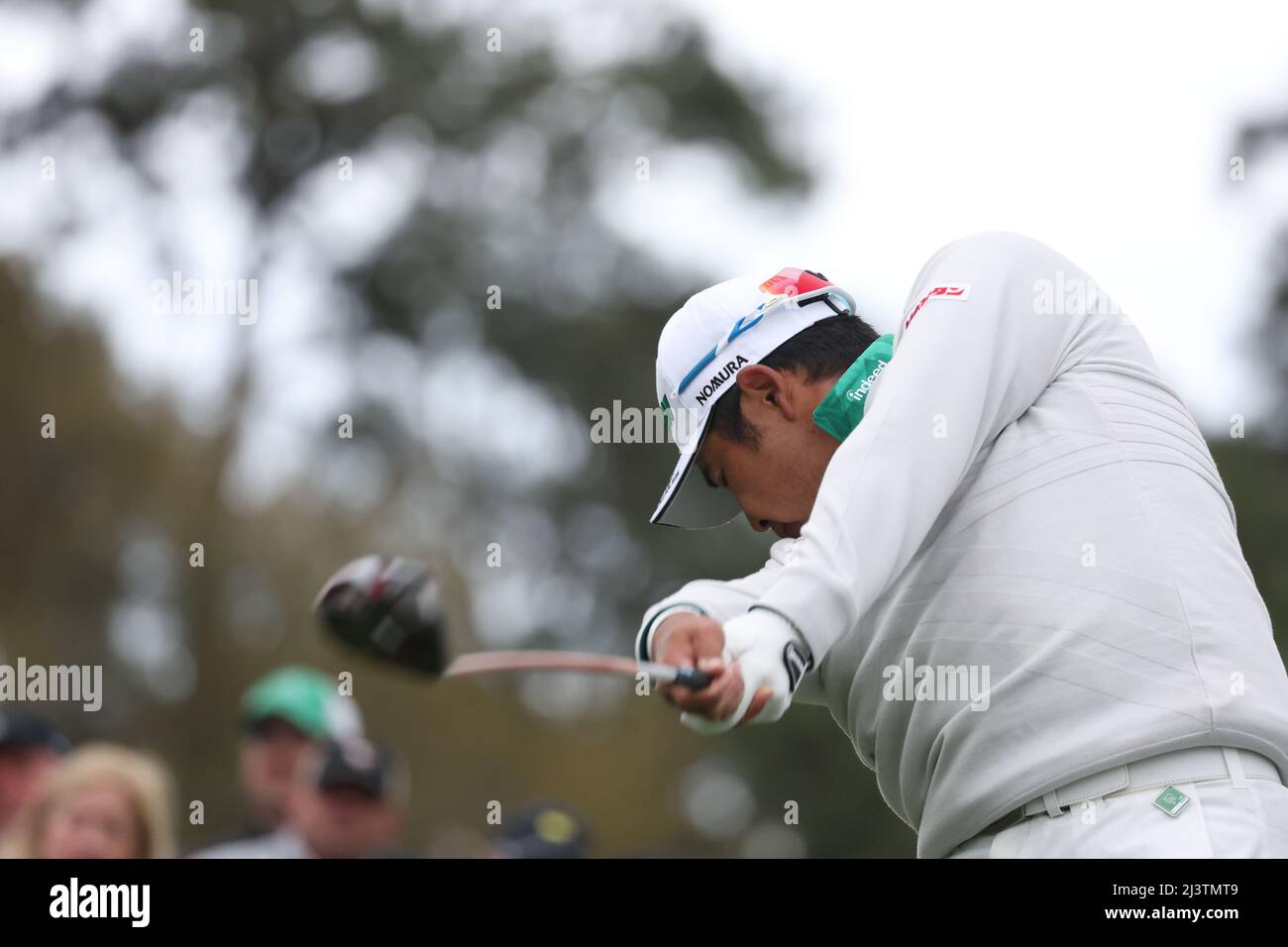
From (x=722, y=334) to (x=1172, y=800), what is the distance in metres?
1.67

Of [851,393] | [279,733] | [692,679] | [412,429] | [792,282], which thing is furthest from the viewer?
[412,429]


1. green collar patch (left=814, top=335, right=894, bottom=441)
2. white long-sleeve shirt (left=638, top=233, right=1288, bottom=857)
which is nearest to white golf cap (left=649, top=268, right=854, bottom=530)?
green collar patch (left=814, top=335, right=894, bottom=441)

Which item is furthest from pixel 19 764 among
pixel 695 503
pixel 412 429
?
pixel 412 429

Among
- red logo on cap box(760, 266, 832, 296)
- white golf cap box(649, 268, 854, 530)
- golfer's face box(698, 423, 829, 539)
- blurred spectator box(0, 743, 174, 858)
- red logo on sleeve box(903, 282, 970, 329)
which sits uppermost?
red logo on cap box(760, 266, 832, 296)

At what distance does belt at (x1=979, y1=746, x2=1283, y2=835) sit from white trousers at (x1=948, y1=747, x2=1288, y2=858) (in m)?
0.01

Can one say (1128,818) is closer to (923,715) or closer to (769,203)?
(923,715)

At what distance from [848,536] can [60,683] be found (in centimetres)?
1996

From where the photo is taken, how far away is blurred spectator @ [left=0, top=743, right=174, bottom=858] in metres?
5.99

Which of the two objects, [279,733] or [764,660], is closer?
[764,660]

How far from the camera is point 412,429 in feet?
82.2

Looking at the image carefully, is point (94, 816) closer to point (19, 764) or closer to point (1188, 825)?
point (19, 764)

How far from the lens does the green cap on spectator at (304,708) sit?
7438mm

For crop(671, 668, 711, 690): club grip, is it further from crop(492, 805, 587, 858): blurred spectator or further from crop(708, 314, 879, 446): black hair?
crop(492, 805, 587, 858): blurred spectator

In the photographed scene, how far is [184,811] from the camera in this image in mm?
21297
